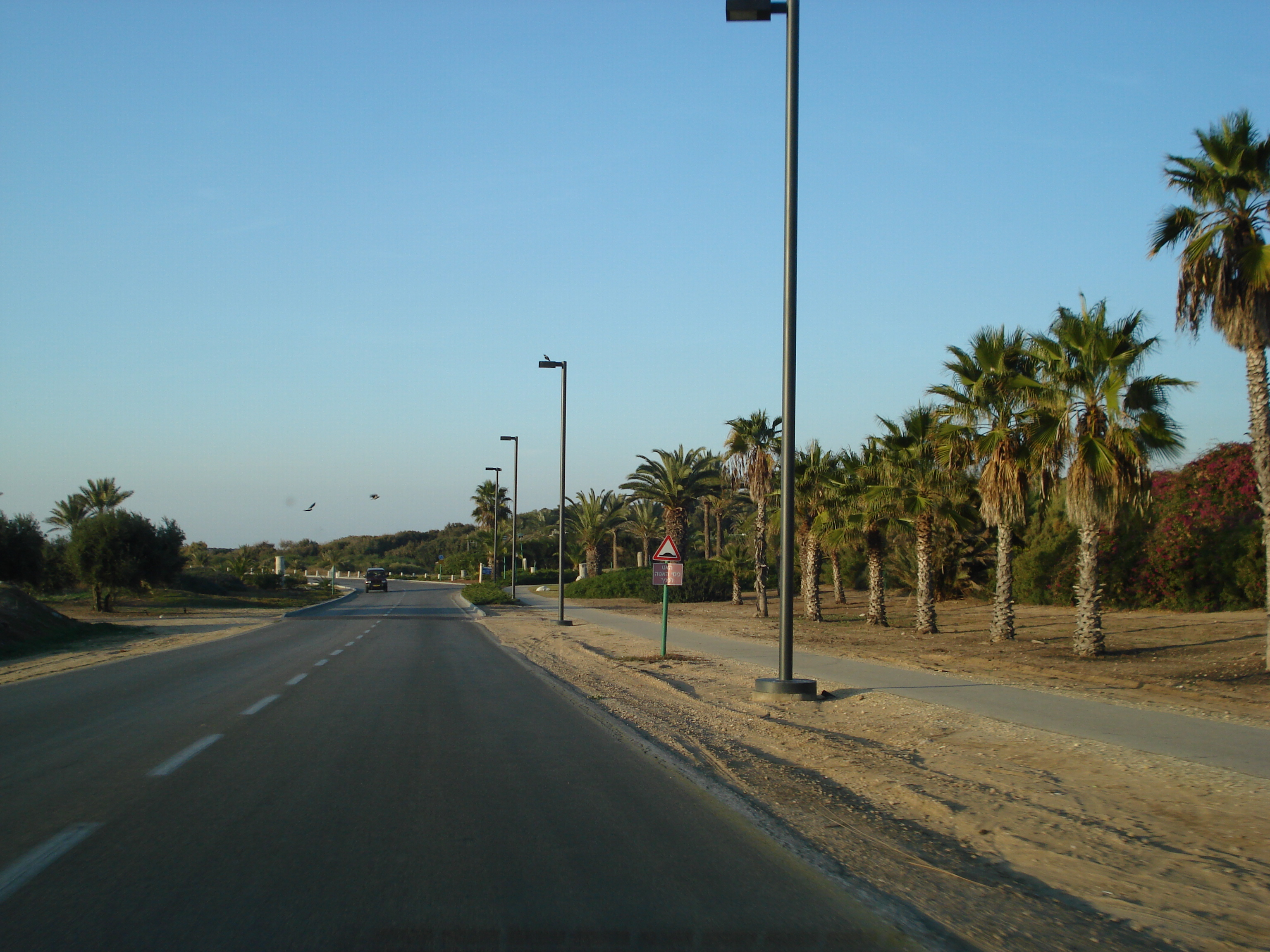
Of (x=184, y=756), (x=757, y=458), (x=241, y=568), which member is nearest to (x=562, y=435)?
(x=757, y=458)

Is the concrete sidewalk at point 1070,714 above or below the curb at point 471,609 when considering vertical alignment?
above

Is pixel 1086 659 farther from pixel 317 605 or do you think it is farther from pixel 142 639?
pixel 317 605

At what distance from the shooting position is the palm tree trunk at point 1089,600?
19.7m

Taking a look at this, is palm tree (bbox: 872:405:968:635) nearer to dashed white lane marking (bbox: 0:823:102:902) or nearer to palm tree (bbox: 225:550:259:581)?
dashed white lane marking (bbox: 0:823:102:902)

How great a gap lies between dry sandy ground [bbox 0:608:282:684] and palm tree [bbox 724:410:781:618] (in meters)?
18.4

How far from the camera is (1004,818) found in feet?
22.3

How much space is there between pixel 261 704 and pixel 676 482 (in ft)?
128

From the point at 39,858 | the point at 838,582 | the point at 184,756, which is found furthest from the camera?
the point at 838,582

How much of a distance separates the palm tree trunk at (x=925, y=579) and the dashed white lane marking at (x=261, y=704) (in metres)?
19.2

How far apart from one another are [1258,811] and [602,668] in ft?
41.8

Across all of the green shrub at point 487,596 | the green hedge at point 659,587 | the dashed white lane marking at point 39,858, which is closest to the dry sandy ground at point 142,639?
the green shrub at point 487,596

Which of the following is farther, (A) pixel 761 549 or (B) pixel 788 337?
(A) pixel 761 549

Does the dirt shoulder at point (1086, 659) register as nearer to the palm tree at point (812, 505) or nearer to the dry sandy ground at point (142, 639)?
the palm tree at point (812, 505)

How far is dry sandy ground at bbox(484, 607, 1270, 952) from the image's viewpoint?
4.82m
